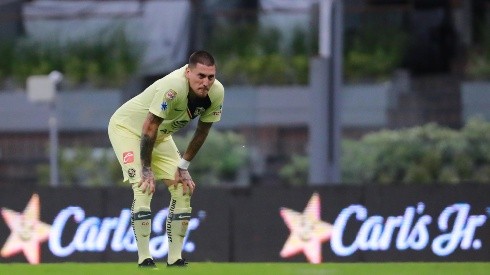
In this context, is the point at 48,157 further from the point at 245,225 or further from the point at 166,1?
the point at 245,225

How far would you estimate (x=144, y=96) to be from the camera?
1401 cm

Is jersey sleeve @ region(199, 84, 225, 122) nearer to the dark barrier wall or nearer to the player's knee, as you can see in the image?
the player's knee

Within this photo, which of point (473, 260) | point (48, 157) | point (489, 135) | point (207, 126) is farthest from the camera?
point (48, 157)

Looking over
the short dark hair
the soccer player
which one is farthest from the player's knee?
the short dark hair

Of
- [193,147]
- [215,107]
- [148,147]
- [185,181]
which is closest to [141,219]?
[185,181]

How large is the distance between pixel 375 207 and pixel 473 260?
4.61ft

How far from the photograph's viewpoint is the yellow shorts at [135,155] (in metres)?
13.7

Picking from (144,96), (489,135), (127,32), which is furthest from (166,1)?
(144,96)

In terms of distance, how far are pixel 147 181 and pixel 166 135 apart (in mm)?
704

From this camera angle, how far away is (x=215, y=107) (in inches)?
541

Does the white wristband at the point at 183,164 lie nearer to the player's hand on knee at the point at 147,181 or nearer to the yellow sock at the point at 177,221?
the yellow sock at the point at 177,221

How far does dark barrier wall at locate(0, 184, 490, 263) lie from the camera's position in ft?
61.2

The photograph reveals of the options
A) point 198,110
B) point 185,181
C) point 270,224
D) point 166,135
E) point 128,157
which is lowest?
point 270,224

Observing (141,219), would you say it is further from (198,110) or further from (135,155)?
(198,110)
